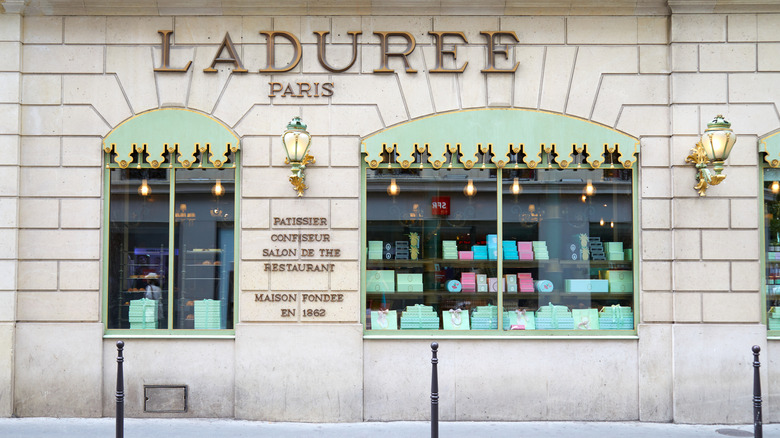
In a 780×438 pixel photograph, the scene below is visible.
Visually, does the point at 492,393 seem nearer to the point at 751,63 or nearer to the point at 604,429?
the point at 604,429

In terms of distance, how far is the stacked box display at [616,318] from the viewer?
993 centimetres

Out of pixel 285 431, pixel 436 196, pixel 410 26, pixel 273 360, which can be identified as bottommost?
pixel 285 431

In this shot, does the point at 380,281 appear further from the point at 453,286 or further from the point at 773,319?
the point at 773,319

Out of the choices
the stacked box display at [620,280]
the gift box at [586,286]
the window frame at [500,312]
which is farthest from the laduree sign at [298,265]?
the stacked box display at [620,280]

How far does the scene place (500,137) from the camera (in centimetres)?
986

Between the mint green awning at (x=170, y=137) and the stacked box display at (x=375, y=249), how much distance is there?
7.82 ft

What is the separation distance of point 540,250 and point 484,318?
1.32 meters

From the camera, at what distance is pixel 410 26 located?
9.91 m

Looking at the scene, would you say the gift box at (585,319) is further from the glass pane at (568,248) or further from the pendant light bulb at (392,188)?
the pendant light bulb at (392,188)

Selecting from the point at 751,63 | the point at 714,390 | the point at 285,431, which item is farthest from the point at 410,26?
the point at 714,390

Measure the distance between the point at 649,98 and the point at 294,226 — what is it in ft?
17.7

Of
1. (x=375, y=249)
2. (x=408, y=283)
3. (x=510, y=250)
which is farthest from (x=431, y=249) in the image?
(x=510, y=250)

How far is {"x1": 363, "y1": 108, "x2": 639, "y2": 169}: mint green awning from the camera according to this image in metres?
9.82

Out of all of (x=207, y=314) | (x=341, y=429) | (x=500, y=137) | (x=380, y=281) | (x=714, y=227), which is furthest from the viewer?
(x=380, y=281)
